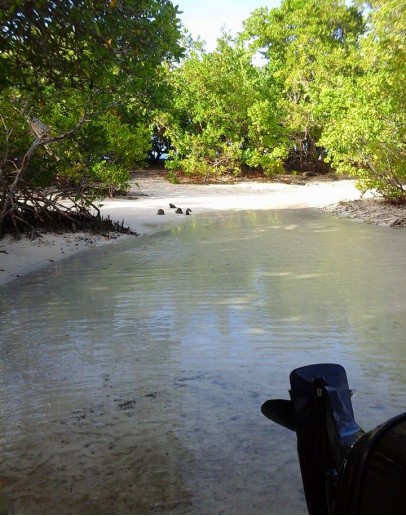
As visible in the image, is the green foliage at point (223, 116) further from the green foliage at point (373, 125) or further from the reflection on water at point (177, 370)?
the reflection on water at point (177, 370)

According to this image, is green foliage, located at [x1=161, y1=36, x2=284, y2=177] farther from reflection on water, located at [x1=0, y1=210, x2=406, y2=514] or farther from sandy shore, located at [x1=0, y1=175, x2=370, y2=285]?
reflection on water, located at [x1=0, y1=210, x2=406, y2=514]

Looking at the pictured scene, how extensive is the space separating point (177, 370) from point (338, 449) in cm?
271

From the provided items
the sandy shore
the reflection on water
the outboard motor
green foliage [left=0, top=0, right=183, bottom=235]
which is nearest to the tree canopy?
green foliage [left=0, top=0, right=183, bottom=235]

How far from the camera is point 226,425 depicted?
11.1ft

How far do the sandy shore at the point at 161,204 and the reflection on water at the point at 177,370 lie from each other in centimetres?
79

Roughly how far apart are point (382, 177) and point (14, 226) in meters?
9.87

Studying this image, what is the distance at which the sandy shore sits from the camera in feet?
31.8

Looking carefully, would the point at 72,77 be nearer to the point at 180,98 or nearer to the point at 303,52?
the point at 180,98

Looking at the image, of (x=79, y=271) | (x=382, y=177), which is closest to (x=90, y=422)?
(x=79, y=271)

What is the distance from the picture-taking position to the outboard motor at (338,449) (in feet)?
4.42

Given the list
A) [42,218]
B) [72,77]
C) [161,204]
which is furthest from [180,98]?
[72,77]

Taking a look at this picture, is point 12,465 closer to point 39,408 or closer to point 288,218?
point 39,408

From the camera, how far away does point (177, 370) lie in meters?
4.35

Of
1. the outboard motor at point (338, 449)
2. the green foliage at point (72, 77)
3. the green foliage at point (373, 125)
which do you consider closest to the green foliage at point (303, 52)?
the green foliage at point (373, 125)
